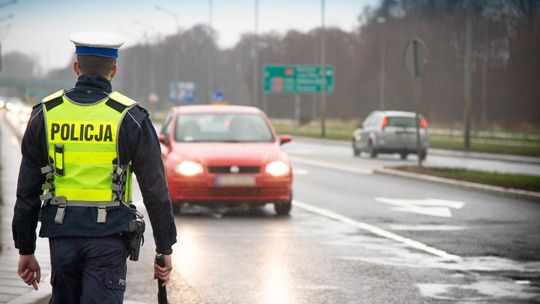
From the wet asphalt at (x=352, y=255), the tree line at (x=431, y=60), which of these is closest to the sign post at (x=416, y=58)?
the wet asphalt at (x=352, y=255)

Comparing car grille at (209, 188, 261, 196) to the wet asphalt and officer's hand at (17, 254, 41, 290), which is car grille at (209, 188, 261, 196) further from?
officer's hand at (17, 254, 41, 290)

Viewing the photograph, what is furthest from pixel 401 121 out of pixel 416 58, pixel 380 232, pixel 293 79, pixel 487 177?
pixel 293 79

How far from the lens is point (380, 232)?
13656mm

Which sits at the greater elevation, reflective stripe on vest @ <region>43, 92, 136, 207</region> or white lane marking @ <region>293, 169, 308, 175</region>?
reflective stripe on vest @ <region>43, 92, 136, 207</region>

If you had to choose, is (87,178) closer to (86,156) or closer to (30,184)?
(86,156)

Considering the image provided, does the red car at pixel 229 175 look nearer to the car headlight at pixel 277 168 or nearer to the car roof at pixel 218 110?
the car headlight at pixel 277 168

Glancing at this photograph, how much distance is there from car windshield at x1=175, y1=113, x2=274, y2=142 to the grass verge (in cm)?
541

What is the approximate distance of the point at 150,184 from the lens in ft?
15.6

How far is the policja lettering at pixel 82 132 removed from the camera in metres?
4.73

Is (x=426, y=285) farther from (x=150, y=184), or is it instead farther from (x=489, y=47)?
(x=489, y=47)

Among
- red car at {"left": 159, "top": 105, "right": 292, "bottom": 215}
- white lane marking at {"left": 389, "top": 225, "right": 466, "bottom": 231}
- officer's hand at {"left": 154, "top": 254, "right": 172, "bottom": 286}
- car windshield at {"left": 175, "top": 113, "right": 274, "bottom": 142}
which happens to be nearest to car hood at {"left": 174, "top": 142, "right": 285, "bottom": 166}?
red car at {"left": 159, "top": 105, "right": 292, "bottom": 215}

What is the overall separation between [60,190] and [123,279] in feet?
1.43

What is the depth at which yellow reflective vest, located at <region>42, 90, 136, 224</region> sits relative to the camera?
4.70 meters

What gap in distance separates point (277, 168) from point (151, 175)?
10.8 m
